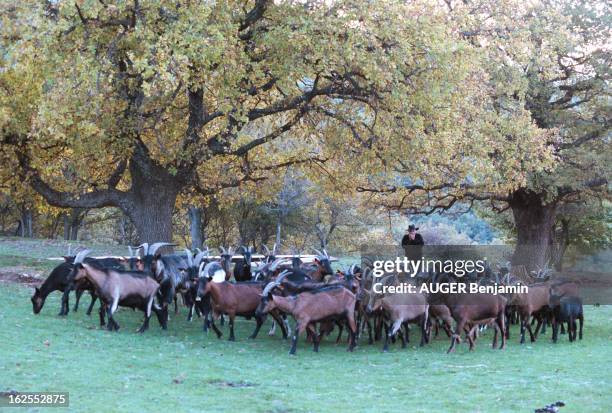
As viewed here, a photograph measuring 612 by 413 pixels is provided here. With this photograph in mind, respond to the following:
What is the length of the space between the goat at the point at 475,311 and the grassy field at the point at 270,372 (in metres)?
0.50

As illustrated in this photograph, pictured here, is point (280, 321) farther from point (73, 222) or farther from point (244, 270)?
point (73, 222)

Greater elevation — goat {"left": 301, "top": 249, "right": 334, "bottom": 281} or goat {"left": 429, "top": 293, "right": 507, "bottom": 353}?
goat {"left": 301, "top": 249, "right": 334, "bottom": 281}

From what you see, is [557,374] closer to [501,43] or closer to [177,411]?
[177,411]

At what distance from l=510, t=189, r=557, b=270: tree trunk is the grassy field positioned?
1453 centimetres

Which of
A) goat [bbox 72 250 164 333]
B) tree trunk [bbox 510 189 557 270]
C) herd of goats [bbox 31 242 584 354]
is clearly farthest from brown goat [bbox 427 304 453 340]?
tree trunk [bbox 510 189 557 270]

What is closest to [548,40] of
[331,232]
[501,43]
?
[501,43]

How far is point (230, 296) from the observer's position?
16.6 m

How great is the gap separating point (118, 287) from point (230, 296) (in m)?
2.06

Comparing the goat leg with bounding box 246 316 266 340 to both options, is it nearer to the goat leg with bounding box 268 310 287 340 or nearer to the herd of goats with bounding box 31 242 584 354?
the herd of goats with bounding box 31 242 584 354

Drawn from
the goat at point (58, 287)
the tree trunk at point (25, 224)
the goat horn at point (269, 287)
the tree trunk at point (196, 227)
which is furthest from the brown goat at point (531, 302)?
the tree trunk at point (25, 224)

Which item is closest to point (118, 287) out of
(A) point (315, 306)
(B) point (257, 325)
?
(B) point (257, 325)

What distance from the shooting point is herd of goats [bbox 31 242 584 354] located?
15633 mm

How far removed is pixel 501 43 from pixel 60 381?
1532 cm

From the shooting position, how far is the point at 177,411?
32.1 ft
